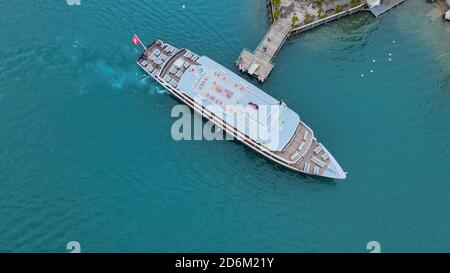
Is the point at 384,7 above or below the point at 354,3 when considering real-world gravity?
below

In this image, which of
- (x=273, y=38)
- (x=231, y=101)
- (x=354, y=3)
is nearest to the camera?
(x=231, y=101)

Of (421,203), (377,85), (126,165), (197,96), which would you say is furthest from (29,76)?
(421,203)

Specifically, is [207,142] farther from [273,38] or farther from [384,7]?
[384,7]

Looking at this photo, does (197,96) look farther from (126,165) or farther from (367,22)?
(367,22)

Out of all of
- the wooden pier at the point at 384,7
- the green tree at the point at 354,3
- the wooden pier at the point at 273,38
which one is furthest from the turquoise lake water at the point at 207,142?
the green tree at the point at 354,3

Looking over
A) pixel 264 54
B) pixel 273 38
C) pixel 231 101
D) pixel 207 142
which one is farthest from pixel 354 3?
pixel 207 142

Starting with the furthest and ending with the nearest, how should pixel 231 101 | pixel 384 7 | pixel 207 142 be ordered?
pixel 384 7 < pixel 207 142 < pixel 231 101
